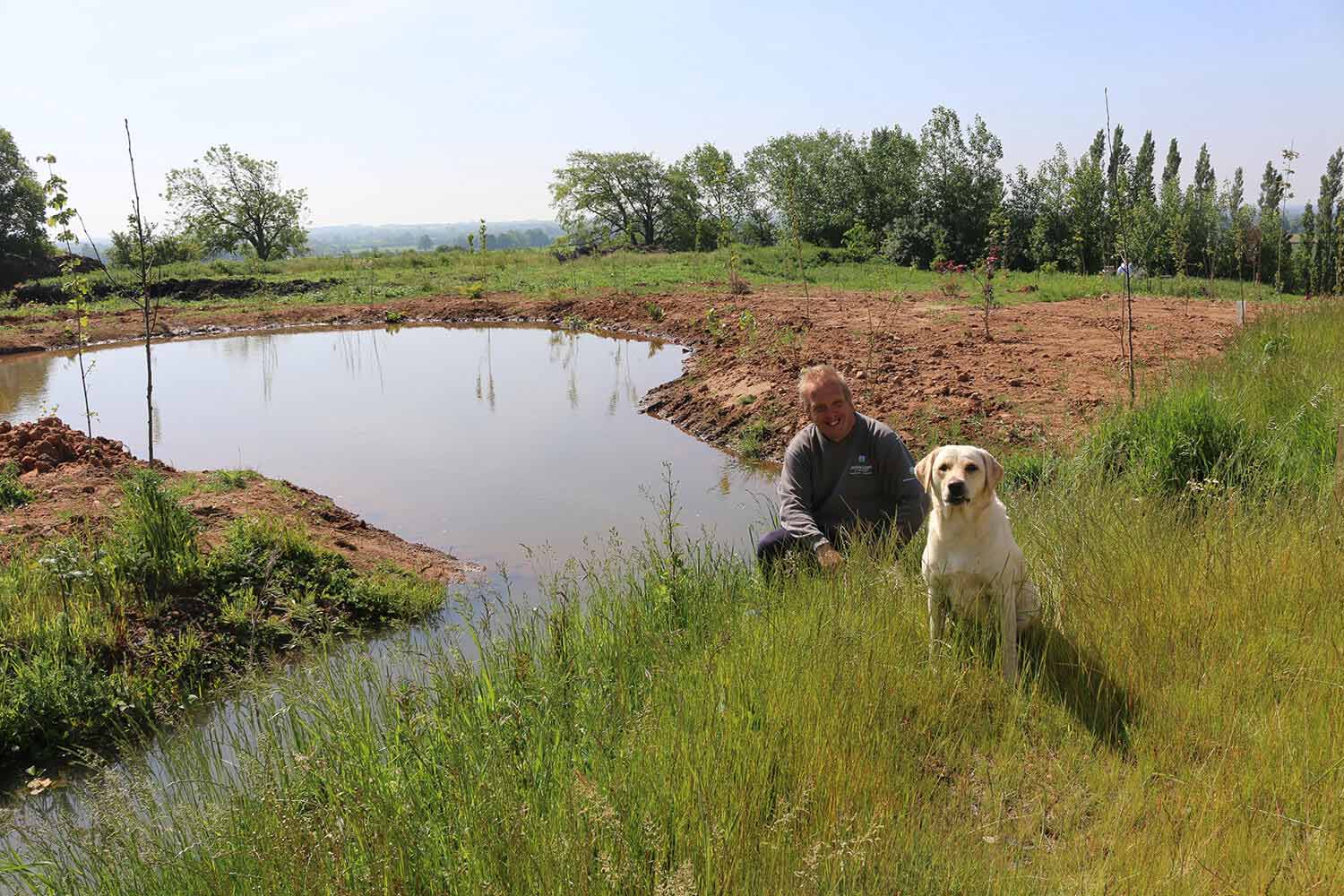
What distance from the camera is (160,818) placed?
288 cm

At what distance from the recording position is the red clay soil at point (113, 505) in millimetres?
7293

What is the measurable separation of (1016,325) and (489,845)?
1593 centimetres

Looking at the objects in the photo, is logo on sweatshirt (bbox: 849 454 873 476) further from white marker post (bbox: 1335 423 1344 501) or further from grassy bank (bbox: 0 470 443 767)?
grassy bank (bbox: 0 470 443 767)

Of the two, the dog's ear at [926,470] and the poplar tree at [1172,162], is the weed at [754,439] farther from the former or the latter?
the poplar tree at [1172,162]

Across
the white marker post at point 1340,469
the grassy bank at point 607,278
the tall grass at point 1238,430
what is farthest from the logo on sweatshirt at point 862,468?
the grassy bank at point 607,278

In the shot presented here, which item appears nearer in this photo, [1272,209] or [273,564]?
[273,564]

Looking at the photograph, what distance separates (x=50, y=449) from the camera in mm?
8961

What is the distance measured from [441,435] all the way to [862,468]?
912cm

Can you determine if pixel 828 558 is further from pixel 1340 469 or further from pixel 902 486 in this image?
pixel 1340 469

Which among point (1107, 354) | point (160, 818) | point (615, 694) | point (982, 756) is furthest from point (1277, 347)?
point (160, 818)

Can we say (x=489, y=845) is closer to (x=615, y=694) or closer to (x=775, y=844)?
(x=775, y=844)

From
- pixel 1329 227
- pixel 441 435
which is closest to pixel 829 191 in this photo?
pixel 1329 227

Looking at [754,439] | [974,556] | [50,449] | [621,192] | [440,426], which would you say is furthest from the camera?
[621,192]

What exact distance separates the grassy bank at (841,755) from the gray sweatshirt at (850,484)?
680mm
